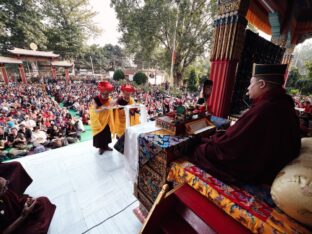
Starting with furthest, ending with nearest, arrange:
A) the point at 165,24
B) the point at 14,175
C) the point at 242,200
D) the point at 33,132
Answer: the point at 165,24 → the point at 33,132 → the point at 14,175 → the point at 242,200

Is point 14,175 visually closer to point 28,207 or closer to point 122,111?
point 28,207

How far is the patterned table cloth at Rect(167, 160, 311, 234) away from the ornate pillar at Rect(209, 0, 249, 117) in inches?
86.7

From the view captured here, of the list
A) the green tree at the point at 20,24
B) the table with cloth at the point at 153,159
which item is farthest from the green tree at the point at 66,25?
the table with cloth at the point at 153,159

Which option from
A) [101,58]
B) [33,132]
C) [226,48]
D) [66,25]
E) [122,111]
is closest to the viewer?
[226,48]

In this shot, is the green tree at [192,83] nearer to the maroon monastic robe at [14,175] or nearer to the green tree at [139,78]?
the green tree at [139,78]

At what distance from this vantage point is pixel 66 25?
2278 cm

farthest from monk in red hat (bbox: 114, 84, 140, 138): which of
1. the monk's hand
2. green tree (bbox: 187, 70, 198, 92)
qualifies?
green tree (bbox: 187, 70, 198, 92)

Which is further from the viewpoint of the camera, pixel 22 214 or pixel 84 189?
pixel 84 189

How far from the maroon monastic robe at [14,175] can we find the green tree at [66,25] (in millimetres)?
25070

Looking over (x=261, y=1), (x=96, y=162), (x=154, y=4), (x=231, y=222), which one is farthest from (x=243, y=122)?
(x=154, y=4)

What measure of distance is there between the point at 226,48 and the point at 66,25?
27444mm

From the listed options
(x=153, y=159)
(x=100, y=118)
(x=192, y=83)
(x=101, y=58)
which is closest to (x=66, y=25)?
(x=101, y=58)

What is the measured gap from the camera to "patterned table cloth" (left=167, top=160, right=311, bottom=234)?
0.91 metres

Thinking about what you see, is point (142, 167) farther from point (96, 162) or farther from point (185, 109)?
point (96, 162)
